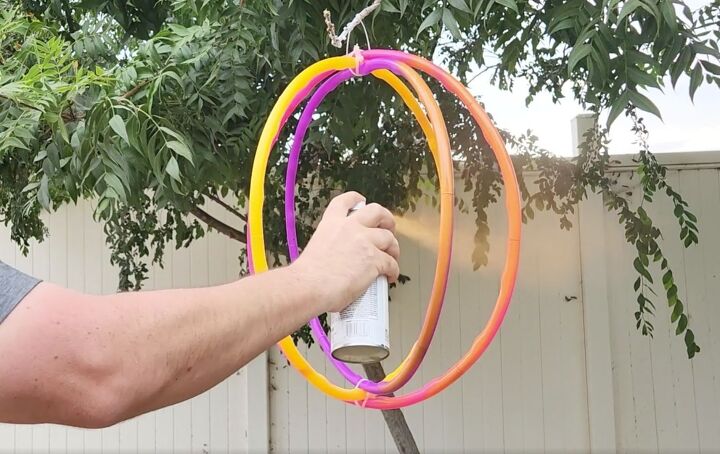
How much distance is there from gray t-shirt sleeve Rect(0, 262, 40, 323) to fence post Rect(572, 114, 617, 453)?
368 cm

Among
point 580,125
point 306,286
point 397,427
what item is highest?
point 580,125

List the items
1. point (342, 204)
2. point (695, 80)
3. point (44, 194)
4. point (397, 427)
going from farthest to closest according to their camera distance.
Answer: point (397, 427), point (44, 194), point (695, 80), point (342, 204)

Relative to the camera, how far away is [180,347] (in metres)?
0.78

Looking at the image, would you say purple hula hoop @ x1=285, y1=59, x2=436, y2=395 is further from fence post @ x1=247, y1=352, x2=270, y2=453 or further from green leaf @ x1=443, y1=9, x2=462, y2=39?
fence post @ x1=247, y1=352, x2=270, y2=453

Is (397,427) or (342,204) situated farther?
(397,427)

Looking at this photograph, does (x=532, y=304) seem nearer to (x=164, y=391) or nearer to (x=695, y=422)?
(x=695, y=422)

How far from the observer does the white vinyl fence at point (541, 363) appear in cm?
405

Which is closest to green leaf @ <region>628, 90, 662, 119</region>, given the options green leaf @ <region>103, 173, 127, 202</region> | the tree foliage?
the tree foliage

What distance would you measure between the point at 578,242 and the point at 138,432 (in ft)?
8.89

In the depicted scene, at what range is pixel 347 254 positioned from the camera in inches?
43.2

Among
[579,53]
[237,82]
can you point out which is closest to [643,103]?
[579,53]

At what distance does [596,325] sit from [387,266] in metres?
3.17

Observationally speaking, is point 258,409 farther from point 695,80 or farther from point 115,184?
point 695,80

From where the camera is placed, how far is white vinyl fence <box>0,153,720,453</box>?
4.05 m
